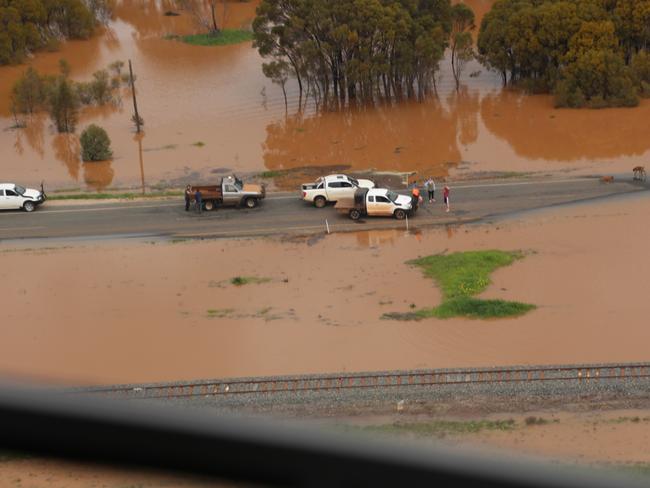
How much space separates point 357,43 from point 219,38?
15785mm

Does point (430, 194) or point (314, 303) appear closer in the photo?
point (314, 303)

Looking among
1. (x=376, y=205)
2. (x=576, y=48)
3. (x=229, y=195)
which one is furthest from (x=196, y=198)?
(x=576, y=48)

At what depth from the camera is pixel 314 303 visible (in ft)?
72.6

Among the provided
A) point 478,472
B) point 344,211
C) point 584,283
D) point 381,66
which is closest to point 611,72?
point 381,66

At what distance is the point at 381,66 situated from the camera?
41156 millimetres

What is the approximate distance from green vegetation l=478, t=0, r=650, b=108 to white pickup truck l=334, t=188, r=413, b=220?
46.8 feet

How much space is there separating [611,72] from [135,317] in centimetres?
2452

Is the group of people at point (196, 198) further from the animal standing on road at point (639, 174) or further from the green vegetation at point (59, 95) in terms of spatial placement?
the green vegetation at point (59, 95)

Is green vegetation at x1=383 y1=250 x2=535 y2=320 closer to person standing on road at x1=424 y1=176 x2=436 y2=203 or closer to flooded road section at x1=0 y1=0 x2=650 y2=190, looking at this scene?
person standing on road at x1=424 y1=176 x2=436 y2=203

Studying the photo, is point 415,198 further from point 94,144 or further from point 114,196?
point 94,144

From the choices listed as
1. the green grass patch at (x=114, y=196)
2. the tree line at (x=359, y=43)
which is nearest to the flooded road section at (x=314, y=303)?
the green grass patch at (x=114, y=196)

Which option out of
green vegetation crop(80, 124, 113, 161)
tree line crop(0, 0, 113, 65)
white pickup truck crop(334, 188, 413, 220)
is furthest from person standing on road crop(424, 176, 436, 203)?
tree line crop(0, 0, 113, 65)

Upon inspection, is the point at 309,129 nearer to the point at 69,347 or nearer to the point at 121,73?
the point at 121,73

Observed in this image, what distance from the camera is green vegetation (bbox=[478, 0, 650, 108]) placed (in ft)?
130
